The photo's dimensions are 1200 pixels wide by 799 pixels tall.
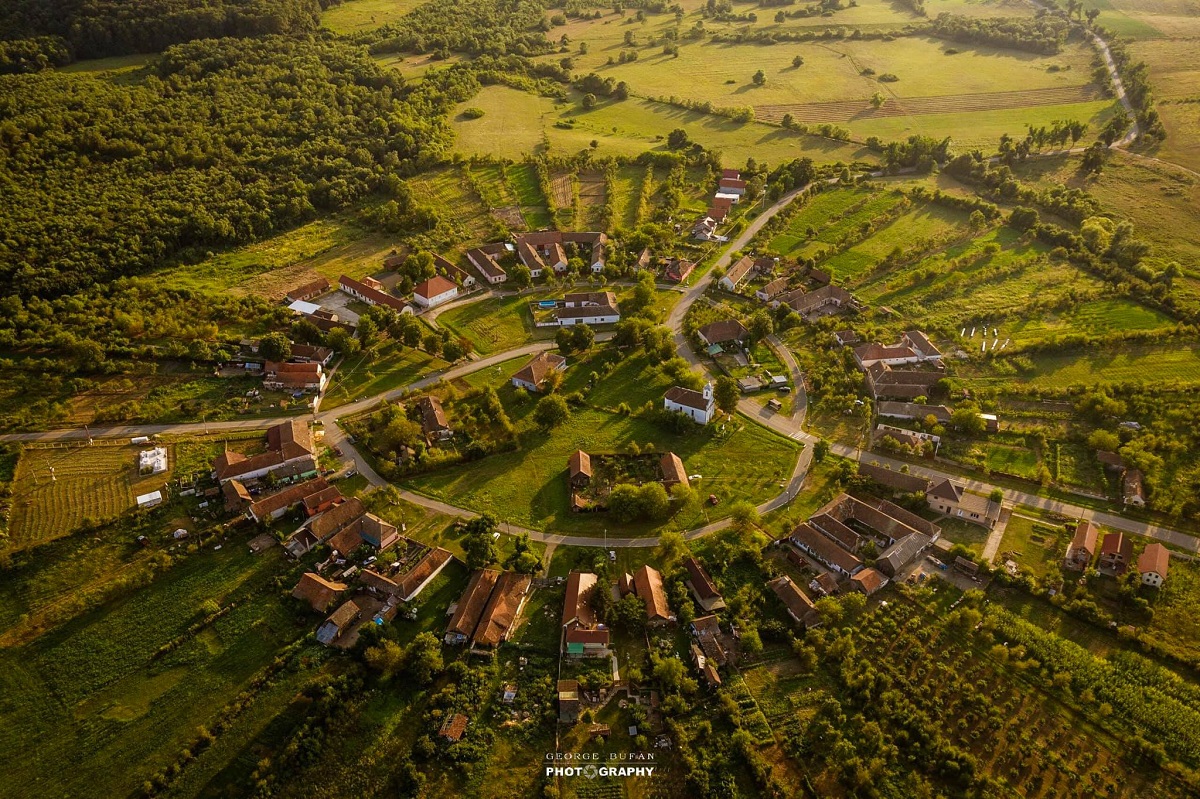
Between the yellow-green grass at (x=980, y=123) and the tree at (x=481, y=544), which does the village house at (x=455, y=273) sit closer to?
the tree at (x=481, y=544)

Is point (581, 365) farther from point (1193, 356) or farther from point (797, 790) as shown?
point (1193, 356)

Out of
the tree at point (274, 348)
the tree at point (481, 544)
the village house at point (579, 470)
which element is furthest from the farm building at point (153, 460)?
the village house at point (579, 470)

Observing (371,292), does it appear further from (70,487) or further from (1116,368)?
(1116,368)

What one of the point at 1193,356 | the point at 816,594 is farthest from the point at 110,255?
the point at 1193,356

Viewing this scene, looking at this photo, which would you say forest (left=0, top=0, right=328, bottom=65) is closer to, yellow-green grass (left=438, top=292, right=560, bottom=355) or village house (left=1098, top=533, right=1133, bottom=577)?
yellow-green grass (left=438, top=292, right=560, bottom=355)

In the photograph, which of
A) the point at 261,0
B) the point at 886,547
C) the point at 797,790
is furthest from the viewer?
the point at 261,0

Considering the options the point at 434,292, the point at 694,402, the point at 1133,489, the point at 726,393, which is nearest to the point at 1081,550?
the point at 1133,489

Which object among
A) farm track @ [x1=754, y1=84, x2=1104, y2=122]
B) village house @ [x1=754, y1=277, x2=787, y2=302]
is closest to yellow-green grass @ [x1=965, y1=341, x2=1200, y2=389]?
village house @ [x1=754, y1=277, x2=787, y2=302]
